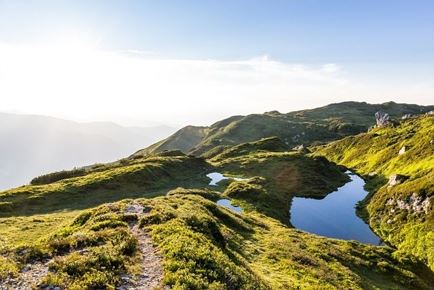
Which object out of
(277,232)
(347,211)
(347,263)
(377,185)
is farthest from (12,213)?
(377,185)

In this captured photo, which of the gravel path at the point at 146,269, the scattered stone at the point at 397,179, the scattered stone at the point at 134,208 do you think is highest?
the gravel path at the point at 146,269

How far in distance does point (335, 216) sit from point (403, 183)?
19700 mm

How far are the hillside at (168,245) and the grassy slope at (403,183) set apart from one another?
55.0 feet

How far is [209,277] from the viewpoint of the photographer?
25.2 m

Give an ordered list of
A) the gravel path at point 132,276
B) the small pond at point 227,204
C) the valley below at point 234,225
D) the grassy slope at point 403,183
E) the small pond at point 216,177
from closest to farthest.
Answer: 1. the gravel path at point 132,276
2. the valley below at point 234,225
3. the grassy slope at point 403,183
4. the small pond at point 227,204
5. the small pond at point 216,177

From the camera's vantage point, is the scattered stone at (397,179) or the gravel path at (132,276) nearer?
the gravel path at (132,276)

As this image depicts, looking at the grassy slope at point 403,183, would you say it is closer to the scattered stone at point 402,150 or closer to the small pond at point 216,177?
the scattered stone at point 402,150

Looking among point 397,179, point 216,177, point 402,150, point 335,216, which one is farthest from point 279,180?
point 402,150

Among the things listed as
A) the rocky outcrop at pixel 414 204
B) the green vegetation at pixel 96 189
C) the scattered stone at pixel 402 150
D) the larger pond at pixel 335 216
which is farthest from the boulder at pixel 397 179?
the green vegetation at pixel 96 189

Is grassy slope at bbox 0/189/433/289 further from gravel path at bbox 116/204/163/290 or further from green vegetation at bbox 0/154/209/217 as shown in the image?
green vegetation at bbox 0/154/209/217

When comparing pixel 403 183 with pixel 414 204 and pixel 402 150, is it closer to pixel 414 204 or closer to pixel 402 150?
pixel 414 204

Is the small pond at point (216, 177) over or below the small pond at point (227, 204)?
over

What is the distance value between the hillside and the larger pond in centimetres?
504

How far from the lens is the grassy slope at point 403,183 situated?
78.3 m
